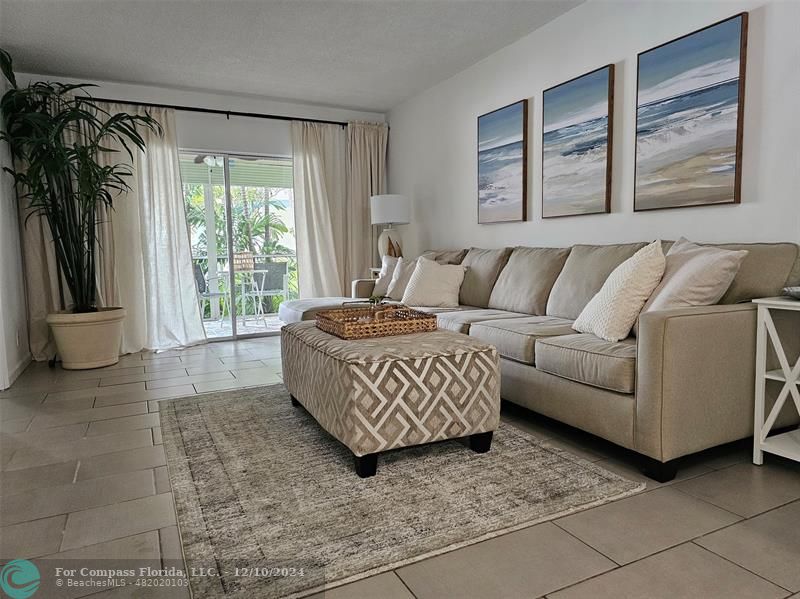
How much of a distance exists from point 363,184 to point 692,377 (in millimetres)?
4580

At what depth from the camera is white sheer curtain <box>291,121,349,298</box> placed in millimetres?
5766

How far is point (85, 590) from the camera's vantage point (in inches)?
57.6

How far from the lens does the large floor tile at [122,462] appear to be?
228cm

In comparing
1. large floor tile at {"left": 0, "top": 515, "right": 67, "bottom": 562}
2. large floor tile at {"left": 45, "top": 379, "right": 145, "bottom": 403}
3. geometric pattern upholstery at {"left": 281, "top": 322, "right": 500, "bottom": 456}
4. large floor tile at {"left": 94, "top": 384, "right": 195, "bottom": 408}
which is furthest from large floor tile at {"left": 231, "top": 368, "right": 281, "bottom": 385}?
large floor tile at {"left": 0, "top": 515, "right": 67, "bottom": 562}

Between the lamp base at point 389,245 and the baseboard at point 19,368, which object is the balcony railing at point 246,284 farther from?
the baseboard at point 19,368

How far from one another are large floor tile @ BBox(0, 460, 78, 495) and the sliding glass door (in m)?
3.21

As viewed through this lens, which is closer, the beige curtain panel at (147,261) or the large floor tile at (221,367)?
the large floor tile at (221,367)

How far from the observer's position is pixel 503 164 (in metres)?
4.28

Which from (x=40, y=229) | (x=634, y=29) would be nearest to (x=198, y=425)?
(x=40, y=229)

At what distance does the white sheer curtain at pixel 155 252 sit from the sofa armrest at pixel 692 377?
4.47 metres

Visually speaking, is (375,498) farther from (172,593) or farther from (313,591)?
(172,593)

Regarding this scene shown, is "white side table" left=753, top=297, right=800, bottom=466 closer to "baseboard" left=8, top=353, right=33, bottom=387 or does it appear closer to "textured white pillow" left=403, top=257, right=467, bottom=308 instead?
"textured white pillow" left=403, top=257, right=467, bottom=308

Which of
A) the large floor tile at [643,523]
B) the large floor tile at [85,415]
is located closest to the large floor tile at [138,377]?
the large floor tile at [85,415]

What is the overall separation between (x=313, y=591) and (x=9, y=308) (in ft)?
12.6
